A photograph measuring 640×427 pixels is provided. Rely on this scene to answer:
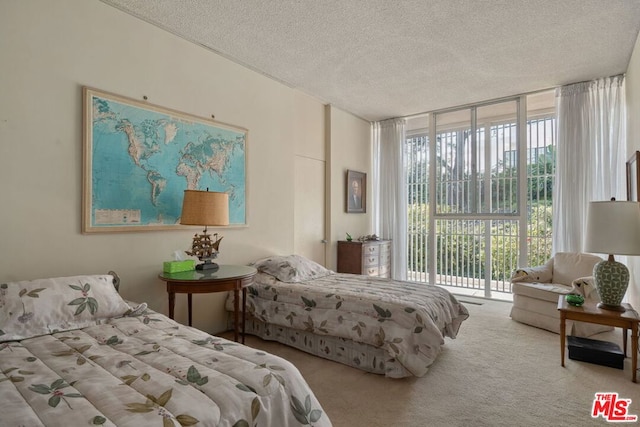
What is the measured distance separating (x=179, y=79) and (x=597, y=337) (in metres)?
4.84

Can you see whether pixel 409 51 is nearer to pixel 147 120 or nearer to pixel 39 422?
pixel 147 120

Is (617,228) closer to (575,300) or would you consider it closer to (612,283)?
(612,283)

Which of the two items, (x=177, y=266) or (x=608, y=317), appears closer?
(x=608, y=317)

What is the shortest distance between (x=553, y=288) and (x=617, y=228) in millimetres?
1392

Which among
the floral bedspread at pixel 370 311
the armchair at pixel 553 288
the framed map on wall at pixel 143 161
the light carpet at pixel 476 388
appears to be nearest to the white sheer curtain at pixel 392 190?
the armchair at pixel 553 288

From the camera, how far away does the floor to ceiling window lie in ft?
15.9

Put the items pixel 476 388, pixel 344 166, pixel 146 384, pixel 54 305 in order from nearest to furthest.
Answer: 1. pixel 146 384
2. pixel 54 305
3. pixel 476 388
4. pixel 344 166

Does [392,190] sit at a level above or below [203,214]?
above

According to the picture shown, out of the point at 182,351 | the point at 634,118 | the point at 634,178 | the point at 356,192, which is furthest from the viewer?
the point at 356,192

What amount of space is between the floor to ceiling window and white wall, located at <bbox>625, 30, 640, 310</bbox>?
0.93 m

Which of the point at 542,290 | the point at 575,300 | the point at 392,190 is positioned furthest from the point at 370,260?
the point at 575,300

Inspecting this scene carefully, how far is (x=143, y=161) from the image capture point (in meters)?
2.88

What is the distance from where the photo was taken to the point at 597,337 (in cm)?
344

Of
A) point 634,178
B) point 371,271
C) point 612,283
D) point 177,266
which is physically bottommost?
point 371,271
